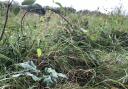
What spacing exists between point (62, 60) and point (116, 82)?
47 centimetres

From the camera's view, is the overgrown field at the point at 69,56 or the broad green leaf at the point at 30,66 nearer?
the broad green leaf at the point at 30,66

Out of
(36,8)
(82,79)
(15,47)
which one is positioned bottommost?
(82,79)

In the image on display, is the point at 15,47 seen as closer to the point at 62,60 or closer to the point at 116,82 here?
the point at 62,60

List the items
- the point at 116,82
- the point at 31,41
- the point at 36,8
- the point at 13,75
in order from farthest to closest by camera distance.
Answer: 1. the point at 31,41
2. the point at 36,8
3. the point at 116,82
4. the point at 13,75

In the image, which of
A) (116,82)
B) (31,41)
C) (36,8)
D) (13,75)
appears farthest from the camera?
(31,41)

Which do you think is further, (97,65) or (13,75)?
(97,65)

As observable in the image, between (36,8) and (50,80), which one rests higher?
(36,8)

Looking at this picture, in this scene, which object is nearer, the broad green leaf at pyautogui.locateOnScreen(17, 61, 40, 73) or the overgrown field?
the broad green leaf at pyautogui.locateOnScreen(17, 61, 40, 73)

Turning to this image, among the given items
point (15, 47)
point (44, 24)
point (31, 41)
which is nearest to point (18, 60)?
point (15, 47)

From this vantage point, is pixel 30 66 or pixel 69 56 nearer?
pixel 30 66

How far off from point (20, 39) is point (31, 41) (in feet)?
0.31

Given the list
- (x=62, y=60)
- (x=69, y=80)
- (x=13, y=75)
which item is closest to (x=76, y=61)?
(x=62, y=60)

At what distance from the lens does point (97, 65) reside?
280cm

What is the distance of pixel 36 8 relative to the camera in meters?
2.71
